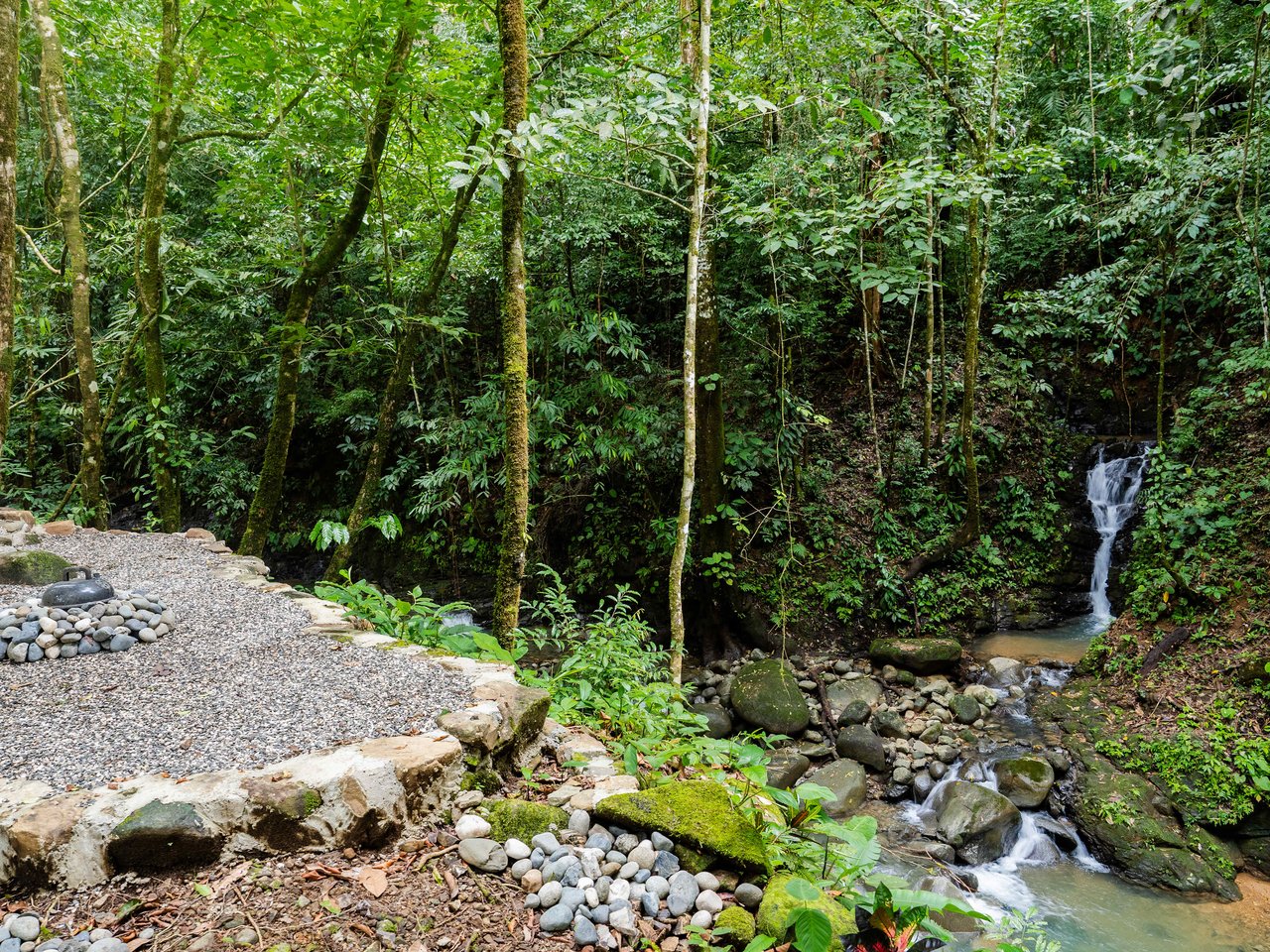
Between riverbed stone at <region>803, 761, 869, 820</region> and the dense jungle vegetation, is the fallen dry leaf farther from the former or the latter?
riverbed stone at <region>803, 761, 869, 820</region>

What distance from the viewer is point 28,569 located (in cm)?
424

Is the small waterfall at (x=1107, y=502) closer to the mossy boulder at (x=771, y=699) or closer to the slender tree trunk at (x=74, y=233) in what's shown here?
the mossy boulder at (x=771, y=699)

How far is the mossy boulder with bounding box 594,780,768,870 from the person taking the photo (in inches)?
82.7

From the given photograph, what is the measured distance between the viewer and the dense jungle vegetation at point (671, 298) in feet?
19.1

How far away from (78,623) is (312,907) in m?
2.50

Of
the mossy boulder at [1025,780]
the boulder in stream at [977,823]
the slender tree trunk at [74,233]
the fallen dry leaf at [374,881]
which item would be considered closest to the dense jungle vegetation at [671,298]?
the slender tree trunk at [74,233]

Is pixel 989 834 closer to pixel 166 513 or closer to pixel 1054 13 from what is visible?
pixel 166 513

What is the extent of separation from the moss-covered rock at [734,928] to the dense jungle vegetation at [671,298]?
2.30 meters

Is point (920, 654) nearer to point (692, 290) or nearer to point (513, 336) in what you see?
point (692, 290)

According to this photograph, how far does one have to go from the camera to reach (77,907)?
1.67 meters

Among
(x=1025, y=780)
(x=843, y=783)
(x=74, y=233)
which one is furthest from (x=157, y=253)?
(x=1025, y=780)

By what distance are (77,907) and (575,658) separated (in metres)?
2.36

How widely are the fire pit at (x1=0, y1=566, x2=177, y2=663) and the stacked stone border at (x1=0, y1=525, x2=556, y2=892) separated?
4.69ft

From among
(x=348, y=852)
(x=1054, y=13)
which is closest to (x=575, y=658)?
(x=348, y=852)
